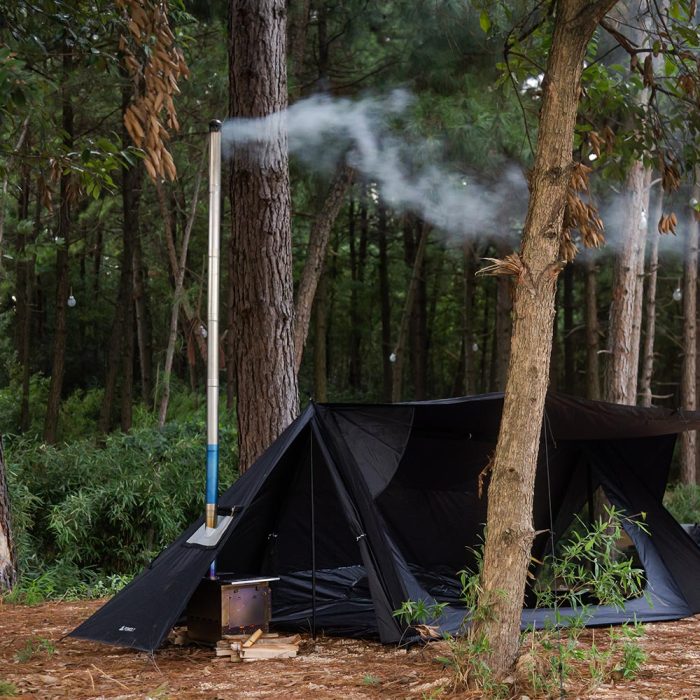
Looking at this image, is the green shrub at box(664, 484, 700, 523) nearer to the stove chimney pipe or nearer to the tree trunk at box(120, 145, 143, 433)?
the tree trunk at box(120, 145, 143, 433)

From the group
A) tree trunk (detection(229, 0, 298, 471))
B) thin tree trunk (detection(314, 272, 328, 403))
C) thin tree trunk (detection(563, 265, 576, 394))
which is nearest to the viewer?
tree trunk (detection(229, 0, 298, 471))

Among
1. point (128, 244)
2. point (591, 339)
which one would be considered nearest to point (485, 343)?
point (591, 339)

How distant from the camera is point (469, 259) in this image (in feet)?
47.7

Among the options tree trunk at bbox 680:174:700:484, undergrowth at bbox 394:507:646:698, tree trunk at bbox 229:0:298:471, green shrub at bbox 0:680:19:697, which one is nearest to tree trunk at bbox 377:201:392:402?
tree trunk at bbox 680:174:700:484

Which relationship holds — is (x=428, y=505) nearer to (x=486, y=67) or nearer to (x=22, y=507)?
(x=22, y=507)

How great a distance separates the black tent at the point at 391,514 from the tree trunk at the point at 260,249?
74 cm

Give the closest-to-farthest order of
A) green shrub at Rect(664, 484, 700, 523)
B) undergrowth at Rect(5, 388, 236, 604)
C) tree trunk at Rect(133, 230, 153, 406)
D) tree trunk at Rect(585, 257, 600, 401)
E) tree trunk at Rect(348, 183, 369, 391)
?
undergrowth at Rect(5, 388, 236, 604) < green shrub at Rect(664, 484, 700, 523) < tree trunk at Rect(585, 257, 600, 401) < tree trunk at Rect(133, 230, 153, 406) < tree trunk at Rect(348, 183, 369, 391)

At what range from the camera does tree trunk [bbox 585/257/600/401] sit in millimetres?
11375

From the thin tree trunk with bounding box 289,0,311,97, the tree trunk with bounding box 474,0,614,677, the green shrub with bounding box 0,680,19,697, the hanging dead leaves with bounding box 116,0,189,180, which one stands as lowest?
the green shrub with bounding box 0,680,19,697

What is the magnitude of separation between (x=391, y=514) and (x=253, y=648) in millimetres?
1667

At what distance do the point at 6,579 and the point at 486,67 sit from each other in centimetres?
644

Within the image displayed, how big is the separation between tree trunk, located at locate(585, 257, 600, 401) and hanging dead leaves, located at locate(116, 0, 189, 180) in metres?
7.80

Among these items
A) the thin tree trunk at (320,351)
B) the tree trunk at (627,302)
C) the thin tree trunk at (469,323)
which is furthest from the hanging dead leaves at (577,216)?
the thin tree trunk at (469,323)

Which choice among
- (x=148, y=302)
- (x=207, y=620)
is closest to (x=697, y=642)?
(x=207, y=620)
